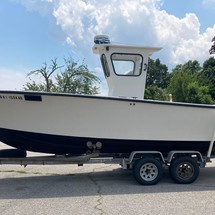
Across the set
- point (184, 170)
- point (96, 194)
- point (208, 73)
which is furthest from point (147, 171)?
point (208, 73)

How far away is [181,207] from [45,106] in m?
3.22

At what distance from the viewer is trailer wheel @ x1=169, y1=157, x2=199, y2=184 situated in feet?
24.4

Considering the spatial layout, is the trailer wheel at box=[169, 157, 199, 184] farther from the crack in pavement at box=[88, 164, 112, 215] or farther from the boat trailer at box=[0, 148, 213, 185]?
the crack in pavement at box=[88, 164, 112, 215]

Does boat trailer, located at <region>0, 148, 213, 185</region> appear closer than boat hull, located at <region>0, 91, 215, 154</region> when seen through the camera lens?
No

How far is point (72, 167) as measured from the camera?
958 centimetres

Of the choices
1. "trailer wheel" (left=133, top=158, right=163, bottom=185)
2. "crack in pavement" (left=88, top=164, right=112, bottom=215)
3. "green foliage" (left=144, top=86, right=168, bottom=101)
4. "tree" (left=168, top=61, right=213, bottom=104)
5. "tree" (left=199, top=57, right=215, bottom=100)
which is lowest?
"crack in pavement" (left=88, top=164, right=112, bottom=215)

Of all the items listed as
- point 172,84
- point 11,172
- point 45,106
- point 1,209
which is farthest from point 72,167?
point 172,84

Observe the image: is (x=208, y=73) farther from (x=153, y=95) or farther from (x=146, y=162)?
(x=146, y=162)

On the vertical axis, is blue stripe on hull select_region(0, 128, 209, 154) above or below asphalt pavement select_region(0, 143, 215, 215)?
above

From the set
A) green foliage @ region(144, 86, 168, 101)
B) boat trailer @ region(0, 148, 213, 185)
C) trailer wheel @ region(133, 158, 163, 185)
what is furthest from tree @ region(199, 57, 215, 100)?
trailer wheel @ region(133, 158, 163, 185)

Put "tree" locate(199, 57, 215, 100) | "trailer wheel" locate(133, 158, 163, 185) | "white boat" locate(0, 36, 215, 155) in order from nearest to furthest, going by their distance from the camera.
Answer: "white boat" locate(0, 36, 215, 155), "trailer wheel" locate(133, 158, 163, 185), "tree" locate(199, 57, 215, 100)

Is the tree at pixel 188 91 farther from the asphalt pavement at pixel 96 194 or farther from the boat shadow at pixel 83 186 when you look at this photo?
the boat shadow at pixel 83 186

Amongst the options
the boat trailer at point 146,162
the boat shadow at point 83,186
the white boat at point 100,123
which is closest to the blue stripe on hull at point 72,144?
the white boat at point 100,123

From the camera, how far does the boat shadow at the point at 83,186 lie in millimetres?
6562
